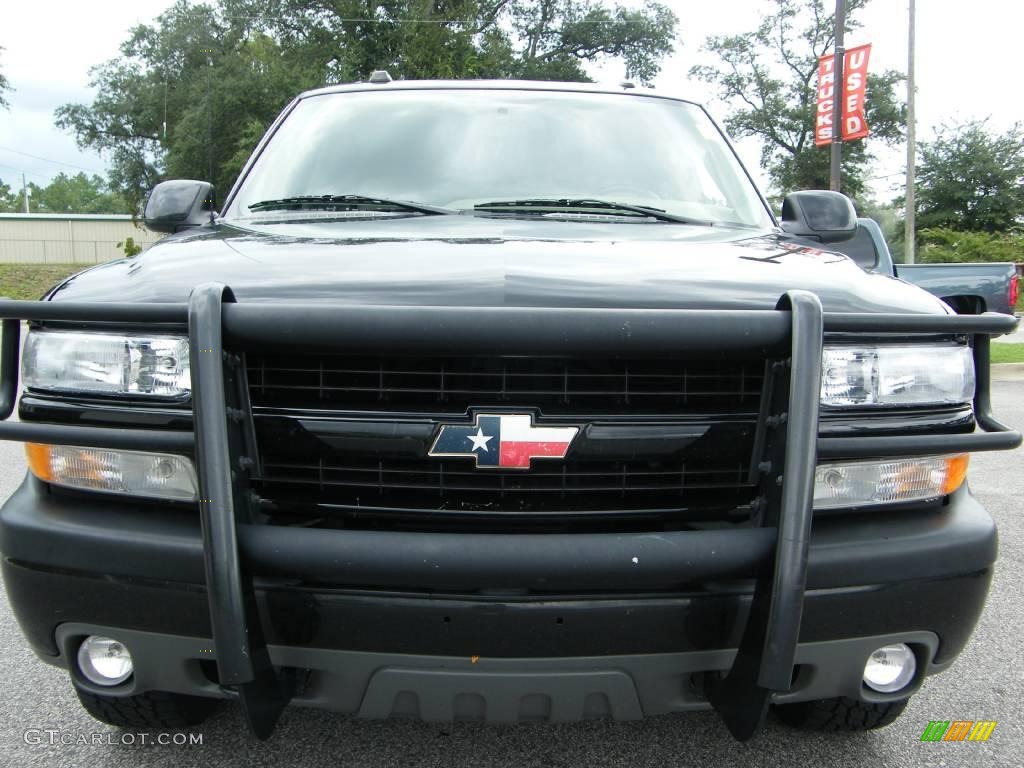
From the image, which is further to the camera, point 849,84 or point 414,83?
point 849,84

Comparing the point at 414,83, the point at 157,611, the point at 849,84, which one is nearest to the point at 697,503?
the point at 157,611

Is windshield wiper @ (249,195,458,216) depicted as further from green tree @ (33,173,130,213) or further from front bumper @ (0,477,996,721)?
green tree @ (33,173,130,213)

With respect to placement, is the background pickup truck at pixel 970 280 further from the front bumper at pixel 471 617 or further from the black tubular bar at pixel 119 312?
the black tubular bar at pixel 119 312

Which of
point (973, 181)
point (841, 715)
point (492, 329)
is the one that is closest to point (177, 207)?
point (492, 329)

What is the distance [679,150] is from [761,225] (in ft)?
1.65

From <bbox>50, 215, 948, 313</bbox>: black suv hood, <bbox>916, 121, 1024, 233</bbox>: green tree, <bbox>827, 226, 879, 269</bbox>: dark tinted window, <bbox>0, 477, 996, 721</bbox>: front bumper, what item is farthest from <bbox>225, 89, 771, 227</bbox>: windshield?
<bbox>916, 121, 1024, 233</bbox>: green tree

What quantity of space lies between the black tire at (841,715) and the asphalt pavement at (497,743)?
0.06 metres

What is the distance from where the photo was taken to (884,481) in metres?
1.92

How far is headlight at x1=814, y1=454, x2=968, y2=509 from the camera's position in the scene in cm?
189

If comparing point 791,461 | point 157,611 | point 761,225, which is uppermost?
point 761,225

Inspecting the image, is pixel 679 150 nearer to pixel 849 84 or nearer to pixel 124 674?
pixel 124 674

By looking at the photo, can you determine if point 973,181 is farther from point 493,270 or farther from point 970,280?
point 493,270

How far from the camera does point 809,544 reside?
5.66 ft

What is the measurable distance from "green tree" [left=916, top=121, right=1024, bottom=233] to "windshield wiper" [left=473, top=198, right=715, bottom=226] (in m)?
38.4
